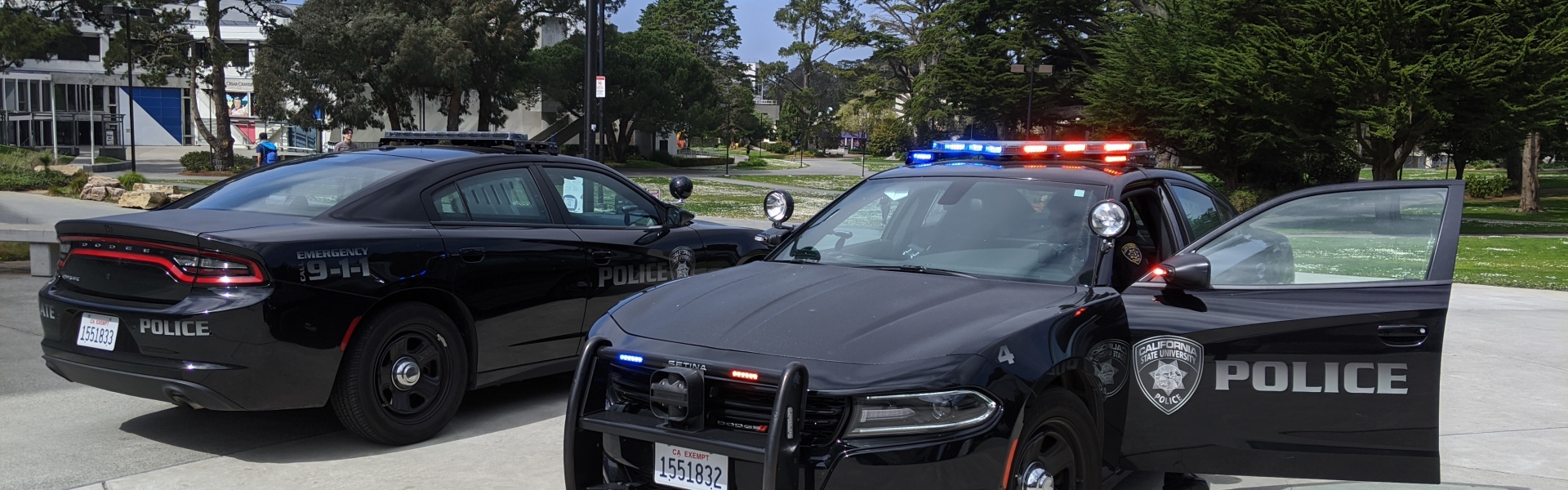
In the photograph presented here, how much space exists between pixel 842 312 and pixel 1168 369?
1.33m

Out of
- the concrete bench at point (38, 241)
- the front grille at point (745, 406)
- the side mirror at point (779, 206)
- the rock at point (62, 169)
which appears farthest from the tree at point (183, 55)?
the front grille at point (745, 406)

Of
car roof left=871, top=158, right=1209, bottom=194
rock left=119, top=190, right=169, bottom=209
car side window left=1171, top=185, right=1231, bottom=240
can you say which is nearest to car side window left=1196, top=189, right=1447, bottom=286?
car roof left=871, top=158, right=1209, bottom=194

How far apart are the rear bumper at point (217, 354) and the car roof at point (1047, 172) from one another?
8.91 ft

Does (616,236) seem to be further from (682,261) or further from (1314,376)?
(1314,376)

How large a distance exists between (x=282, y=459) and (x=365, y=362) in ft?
2.12

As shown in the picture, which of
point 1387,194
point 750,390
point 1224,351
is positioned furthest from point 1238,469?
point 750,390

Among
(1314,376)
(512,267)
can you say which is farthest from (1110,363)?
(512,267)

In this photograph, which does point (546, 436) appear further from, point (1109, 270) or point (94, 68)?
point (94, 68)

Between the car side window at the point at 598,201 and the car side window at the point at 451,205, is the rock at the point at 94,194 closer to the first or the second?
the car side window at the point at 598,201

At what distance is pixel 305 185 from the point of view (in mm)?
5988

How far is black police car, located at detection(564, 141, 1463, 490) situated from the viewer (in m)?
3.33

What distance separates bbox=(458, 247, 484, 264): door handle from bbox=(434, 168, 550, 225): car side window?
0.81 ft

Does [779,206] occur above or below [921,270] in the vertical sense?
above

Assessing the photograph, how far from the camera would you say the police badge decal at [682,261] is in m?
7.07
